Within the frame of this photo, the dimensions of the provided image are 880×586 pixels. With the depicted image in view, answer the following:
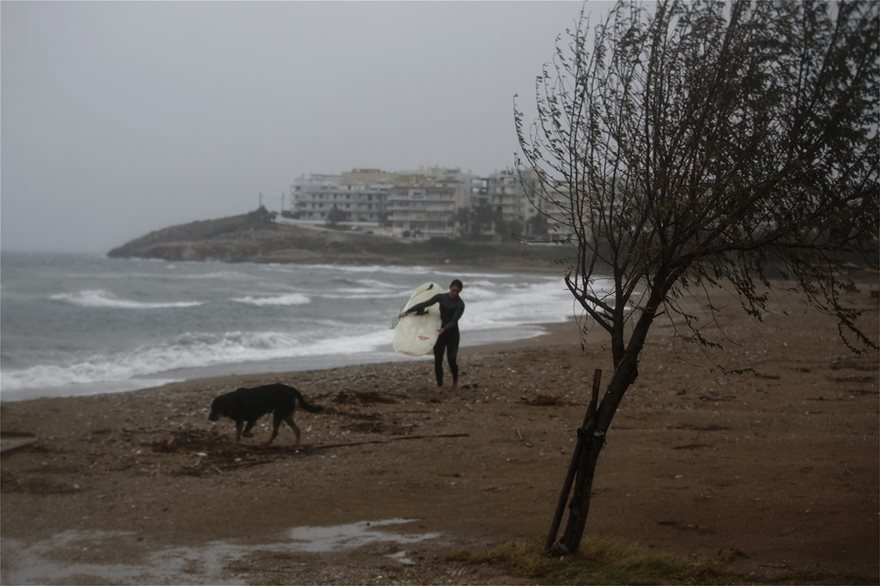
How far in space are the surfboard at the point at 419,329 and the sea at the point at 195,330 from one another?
8.24ft

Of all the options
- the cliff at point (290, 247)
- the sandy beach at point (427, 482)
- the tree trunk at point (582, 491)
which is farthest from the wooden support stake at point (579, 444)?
the cliff at point (290, 247)

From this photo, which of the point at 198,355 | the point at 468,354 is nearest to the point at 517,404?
the point at 468,354

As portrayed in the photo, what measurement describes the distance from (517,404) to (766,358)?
6973 mm

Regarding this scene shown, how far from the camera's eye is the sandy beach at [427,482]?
23.8ft

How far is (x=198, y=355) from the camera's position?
24.3 meters

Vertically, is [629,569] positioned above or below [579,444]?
below

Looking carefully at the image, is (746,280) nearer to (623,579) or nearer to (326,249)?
(623,579)

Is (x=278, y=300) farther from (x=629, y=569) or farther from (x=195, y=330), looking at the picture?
(x=629, y=569)

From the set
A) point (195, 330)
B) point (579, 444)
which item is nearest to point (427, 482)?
point (579, 444)

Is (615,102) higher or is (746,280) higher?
(615,102)

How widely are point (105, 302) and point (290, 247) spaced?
256 ft

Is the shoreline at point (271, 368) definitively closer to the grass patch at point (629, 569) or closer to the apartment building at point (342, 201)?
the grass patch at point (629, 569)

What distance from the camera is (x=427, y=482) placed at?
9500 mm

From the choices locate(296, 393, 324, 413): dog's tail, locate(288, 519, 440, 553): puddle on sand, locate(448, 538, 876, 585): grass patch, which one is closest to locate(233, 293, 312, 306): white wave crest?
locate(296, 393, 324, 413): dog's tail
